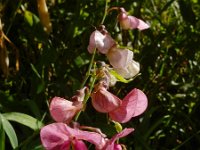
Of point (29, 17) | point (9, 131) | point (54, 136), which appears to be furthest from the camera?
point (29, 17)

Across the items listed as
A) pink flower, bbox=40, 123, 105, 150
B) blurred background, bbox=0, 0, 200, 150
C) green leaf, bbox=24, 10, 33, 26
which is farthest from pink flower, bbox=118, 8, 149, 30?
green leaf, bbox=24, 10, 33, 26

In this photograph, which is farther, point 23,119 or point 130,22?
point 23,119

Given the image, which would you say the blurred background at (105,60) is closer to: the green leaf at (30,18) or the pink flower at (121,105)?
the green leaf at (30,18)

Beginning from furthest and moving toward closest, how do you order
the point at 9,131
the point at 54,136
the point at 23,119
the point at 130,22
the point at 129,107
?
the point at 23,119 < the point at 9,131 < the point at 130,22 < the point at 129,107 < the point at 54,136

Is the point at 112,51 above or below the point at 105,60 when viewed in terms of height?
above

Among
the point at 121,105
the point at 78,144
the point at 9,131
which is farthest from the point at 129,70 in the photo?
the point at 9,131

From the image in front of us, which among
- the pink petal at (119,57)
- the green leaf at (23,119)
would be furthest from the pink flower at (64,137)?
the green leaf at (23,119)

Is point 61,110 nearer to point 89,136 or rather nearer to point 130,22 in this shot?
point 89,136
